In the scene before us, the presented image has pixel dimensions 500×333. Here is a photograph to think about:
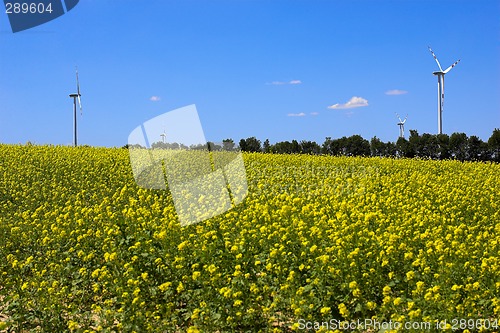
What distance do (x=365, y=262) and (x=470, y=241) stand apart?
2.50 m

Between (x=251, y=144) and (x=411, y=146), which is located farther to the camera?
(x=251, y=144)

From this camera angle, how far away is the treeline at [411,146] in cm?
3706

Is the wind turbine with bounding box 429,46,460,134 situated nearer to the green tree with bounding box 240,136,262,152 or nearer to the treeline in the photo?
the treeline

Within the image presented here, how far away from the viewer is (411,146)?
1548 inches

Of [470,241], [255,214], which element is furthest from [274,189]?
[470,241]

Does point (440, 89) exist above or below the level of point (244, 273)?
above

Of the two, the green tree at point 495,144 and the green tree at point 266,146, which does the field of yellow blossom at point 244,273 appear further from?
the green tree at point 266,146

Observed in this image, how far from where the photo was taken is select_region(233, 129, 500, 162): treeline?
122 ft

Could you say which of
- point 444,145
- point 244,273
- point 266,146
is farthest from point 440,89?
point 244,273

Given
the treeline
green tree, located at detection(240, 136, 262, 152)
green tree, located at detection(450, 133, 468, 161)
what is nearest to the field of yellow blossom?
the treeline

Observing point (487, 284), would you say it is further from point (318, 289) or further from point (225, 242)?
point (225, 242)

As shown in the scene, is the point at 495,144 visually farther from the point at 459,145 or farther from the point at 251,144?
the point at 251,144

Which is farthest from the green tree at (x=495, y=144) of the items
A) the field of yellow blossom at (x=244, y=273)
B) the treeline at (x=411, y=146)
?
the field of yellow blossom at (x=244, y=273)

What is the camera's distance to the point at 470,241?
27.8 ft
